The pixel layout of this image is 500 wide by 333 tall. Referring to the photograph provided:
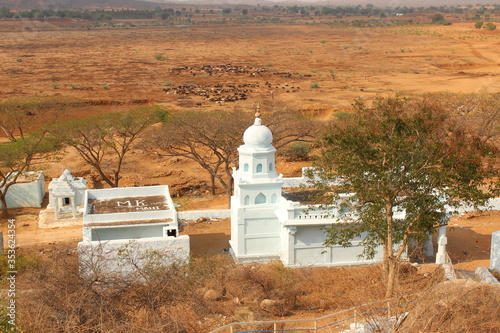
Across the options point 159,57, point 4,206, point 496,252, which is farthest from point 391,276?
point 159,57

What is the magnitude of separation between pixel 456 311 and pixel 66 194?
19.0m

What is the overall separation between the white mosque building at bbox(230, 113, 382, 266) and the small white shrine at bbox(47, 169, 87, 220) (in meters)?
9.19

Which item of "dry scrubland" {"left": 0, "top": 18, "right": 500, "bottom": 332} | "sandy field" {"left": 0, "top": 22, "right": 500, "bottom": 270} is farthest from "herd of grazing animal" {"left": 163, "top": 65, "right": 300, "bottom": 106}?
"dry scrubland" {"left": 0, "top": 18, "right": 500, "bottom": 332}

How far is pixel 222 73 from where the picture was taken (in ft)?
228

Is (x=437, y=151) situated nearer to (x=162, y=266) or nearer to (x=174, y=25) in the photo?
(x=162, y=266)

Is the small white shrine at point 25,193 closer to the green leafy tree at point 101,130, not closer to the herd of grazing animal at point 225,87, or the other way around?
the green leafy tree at point 101,130

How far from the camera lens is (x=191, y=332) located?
14.2m

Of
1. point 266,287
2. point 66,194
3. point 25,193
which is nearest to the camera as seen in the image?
point 266,287

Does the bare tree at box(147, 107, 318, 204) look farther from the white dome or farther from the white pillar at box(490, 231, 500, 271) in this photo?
the white pillar at box(490, 231, 500, 271)

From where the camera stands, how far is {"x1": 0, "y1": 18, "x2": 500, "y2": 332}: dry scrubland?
46.4ft

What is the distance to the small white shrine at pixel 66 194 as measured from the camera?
85.7ft

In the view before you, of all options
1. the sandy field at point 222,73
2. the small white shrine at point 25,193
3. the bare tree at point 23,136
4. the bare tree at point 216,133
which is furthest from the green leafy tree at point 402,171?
the small white shrine at point 25,193

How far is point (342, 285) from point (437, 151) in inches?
205

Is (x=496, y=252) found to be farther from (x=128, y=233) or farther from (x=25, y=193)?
(x=25, y=193)
